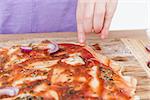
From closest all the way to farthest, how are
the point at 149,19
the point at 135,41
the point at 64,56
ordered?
the point at 64,56
the point at 135,41
the point at 149,19

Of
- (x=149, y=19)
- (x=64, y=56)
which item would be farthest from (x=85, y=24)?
(x=149, y=19)

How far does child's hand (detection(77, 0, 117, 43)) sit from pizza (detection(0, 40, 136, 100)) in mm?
80

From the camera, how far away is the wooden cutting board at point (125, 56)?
3.47 ft

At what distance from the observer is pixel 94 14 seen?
3.71ft

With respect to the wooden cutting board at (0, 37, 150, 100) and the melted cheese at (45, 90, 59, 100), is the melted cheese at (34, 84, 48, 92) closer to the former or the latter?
the melted cheese at (45, 90, 59, 100)

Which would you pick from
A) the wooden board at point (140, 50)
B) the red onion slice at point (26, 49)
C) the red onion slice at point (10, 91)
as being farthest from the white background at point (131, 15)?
the red onion slice at point (10, 91)

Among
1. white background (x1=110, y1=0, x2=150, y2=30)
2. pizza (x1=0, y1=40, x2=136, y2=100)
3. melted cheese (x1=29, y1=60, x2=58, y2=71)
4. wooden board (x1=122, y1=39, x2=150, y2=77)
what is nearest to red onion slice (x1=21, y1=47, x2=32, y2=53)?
pizza (x1=0, y1=40, x2=136, y2=100)

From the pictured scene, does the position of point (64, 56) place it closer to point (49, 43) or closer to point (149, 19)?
point (49, 43)

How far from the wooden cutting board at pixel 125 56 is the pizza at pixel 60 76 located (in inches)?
1.3

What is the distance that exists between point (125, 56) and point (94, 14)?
189 mm

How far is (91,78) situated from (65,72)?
0.08 meters

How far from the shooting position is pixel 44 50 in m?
1.15

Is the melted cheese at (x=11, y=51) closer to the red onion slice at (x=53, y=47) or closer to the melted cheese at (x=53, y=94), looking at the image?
the red onion slice at (x=53, y=47)

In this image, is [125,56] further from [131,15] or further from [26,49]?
[131,15]
